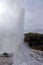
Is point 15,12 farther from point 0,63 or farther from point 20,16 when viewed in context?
point 0,63

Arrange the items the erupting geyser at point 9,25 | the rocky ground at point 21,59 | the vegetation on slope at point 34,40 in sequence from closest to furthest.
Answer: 1. the rocky ground at point 21,59
2. the erupting geyser at point 9,25
3. the vegetation on slope at point 34,40

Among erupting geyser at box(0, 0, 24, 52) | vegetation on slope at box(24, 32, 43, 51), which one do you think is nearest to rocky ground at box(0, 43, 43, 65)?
erupting geyser at box(0, 0, 24, 52)

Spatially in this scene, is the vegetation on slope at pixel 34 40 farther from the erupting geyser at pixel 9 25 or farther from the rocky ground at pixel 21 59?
the rocky ground at pixel 21 59

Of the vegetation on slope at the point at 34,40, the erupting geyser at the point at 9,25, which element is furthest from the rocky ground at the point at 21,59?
the vegetation on slope at the point at 34,40

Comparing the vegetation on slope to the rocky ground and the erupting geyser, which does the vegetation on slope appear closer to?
the erupting geyser

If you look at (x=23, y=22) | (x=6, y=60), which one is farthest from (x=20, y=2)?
(x=6, y=60)

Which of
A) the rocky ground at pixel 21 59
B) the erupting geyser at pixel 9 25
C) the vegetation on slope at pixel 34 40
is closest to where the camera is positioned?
the rocky ground at pixel 21 59

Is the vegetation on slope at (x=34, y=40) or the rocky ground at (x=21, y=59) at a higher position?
the vegetation on slope at (x=34, y=40)
